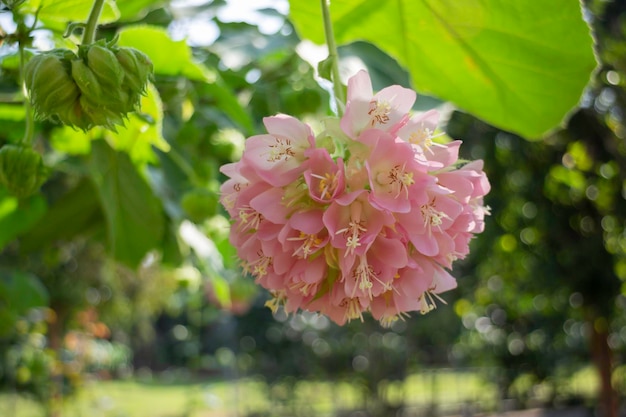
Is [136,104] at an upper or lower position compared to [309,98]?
upper

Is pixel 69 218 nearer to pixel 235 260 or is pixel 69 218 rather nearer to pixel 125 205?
pixel 125 205

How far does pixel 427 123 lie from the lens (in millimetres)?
592

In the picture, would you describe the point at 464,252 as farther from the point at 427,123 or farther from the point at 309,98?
the point at 309,98

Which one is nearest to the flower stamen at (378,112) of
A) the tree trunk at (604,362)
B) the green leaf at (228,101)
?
the green leaf at (228,101)

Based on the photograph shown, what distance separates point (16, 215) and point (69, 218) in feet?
0.82

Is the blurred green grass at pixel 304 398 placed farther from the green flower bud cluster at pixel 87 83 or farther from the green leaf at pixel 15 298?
the green flower bud cluster at pixel 87 83

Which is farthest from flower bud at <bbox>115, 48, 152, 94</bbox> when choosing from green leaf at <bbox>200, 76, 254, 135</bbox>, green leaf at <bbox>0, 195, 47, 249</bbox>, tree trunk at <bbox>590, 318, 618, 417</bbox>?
tree trunk at <bbox>590, 318, 618, 417</bbox>

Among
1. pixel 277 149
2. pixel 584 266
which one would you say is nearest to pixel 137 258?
pixel 277 149

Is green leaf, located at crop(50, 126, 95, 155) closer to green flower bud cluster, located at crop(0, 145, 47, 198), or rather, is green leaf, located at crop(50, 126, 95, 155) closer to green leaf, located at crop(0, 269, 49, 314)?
green flower bud cluster, located at crop(0, 145, 47, 198)

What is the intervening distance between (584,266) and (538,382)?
2.66m

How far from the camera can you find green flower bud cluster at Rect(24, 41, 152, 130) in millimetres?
536

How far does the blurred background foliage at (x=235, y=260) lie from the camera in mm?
1113

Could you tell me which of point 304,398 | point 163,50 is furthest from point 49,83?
point 304,398

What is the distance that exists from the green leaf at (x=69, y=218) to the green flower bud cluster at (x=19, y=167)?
688 mm
